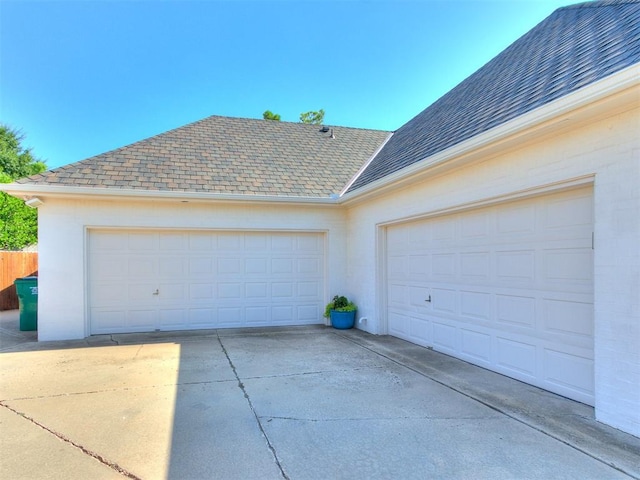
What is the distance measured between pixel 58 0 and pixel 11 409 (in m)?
8.80

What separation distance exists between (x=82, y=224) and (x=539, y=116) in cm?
818

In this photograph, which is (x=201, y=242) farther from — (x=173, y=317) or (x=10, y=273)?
(x=10, y=273)

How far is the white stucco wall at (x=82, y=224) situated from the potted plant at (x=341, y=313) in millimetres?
1941

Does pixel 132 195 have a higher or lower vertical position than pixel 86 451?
higher

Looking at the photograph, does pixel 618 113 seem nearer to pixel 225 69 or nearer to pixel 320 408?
pixel 320 408

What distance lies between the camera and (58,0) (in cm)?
837

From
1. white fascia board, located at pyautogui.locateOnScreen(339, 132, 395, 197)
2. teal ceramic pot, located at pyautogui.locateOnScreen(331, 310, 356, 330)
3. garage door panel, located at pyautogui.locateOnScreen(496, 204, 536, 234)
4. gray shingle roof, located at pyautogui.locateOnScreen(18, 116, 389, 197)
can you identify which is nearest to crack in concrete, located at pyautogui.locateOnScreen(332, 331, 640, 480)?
garage door panel, located at pyautogui.locateOnScreen(496, 204, 536, 234)

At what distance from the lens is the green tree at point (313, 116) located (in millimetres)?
28859

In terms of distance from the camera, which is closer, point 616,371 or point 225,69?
point 616,371

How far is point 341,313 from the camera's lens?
8641 millimetres

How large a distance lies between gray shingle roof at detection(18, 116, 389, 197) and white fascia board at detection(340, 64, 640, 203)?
3.72 meters

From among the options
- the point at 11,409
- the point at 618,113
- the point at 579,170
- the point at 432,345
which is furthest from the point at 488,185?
the point at 11,409

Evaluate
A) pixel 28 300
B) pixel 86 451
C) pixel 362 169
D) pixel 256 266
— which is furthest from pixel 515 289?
pixel 28 300

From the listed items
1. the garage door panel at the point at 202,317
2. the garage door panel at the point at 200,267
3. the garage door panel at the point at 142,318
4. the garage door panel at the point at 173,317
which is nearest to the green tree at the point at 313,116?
the garage door panel at the point at 200,267
